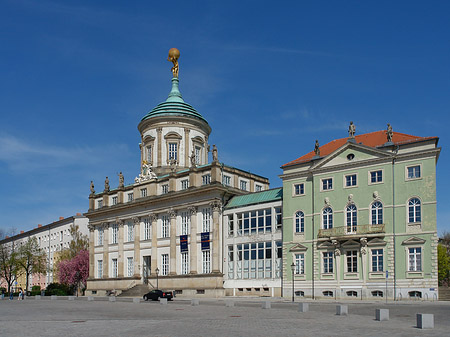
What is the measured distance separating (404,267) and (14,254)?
75071 mm

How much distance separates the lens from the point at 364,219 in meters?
49.7

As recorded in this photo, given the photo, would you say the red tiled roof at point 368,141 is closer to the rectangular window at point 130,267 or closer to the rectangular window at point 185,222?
the rectangular window at point 185,222

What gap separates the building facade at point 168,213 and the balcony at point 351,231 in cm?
1488

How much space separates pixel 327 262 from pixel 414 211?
9.52m

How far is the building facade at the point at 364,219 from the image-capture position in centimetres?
4644

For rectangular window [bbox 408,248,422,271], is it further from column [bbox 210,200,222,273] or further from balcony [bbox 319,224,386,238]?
column [bbox 210,200,222,273]

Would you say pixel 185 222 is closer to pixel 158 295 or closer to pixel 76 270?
pixel 158 295

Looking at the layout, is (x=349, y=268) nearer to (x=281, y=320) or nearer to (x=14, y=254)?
(x=281, y=320)

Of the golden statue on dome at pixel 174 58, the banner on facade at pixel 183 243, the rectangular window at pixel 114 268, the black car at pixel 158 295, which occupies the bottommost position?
the black car at pixel 158 295

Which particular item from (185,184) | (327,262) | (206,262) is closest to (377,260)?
(327,262)

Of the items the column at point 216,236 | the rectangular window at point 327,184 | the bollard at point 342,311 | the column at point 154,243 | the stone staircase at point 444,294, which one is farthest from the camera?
the column at point 154,243

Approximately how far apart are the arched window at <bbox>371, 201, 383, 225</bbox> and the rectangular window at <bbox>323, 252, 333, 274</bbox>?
5.30 meters

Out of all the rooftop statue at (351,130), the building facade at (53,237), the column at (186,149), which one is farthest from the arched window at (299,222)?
the building facade at (53,237)

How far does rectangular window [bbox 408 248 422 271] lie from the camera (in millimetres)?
46125
